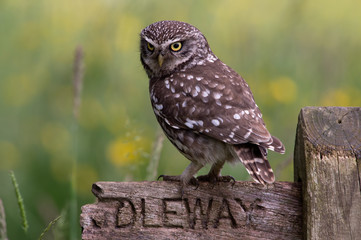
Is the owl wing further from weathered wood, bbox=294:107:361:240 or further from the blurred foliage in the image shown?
the blurred foliage

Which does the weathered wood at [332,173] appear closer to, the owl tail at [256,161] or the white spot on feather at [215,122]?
the owl tail at [256,161]

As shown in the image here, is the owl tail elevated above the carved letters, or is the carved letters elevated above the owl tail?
the owl tail

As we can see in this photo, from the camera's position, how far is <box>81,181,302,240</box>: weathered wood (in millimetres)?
1903

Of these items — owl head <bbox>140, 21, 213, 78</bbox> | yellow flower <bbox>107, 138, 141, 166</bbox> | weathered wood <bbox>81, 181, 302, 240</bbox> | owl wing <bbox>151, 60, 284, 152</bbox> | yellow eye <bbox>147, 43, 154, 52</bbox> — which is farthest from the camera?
yellow flower <bbox>107, 138, 141, 166</bbox>

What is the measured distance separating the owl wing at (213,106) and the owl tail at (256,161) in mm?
54

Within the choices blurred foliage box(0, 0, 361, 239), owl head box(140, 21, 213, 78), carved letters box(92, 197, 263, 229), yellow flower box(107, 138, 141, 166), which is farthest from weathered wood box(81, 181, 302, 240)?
yellow flower box(107, 138, 141, 166)

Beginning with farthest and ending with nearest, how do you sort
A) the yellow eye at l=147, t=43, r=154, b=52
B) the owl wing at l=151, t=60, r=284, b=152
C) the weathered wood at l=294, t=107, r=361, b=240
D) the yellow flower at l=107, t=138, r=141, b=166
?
the yellow flower at l=107, t=138, r=141, b=166
the yellow eye at l=147, t=43, r=154, b=52
the owl wing at l=151, t=60, r=284, b=152
the weathered wood at l=294, t=107, r=361, b=240

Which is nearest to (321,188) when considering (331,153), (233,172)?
(331,153)

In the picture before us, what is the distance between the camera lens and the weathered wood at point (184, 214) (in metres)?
1.90

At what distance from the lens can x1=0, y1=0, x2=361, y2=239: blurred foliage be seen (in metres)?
3.66

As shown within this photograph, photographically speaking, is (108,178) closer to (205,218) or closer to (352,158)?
(205,218)

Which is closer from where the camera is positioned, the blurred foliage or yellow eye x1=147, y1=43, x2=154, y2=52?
yellow eye x1=147, y1=43, x2=154, y2=52

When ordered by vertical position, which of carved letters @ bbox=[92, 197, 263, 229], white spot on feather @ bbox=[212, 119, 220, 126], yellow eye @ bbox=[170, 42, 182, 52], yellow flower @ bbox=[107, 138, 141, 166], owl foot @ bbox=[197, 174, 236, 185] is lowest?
carved letters @ bbox=[92, 197, 263, 229]

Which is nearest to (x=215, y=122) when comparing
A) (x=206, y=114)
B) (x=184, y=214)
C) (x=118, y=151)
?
(x=206, y=114)
